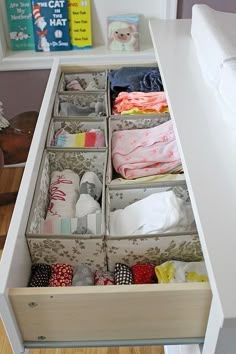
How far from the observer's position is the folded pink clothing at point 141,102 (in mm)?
1452

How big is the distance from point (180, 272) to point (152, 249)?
0.26 feet

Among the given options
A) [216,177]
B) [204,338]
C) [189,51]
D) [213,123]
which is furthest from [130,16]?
[204,338]

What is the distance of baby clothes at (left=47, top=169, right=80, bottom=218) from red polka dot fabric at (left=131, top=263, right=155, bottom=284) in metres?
0.25

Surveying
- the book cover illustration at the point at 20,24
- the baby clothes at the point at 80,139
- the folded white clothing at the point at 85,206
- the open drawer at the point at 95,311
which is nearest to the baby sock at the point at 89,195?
the folded white clothing at the point at 85,206

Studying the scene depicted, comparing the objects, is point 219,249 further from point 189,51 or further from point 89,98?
point 89,98

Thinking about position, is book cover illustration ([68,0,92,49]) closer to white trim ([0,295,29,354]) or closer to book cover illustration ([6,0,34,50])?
book cover illustration ([6,0,34,50])

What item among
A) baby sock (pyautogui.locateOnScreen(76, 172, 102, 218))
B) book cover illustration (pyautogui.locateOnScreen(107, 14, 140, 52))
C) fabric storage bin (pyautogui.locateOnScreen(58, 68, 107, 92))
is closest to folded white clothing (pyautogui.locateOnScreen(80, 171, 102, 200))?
baby sock (pyautogui.locateOnScreen(76, 172, 102, 218))

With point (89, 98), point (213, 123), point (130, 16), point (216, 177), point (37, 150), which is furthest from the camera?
point (130, 16)

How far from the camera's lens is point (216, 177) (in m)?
0.78

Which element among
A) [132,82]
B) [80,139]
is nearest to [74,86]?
[132,82]

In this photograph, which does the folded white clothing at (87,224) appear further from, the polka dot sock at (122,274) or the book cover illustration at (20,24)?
the book cover illustration at (20,24)

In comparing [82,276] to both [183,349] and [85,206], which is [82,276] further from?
[183,349]

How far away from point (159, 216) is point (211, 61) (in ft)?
1.34

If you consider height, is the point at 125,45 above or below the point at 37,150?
below
